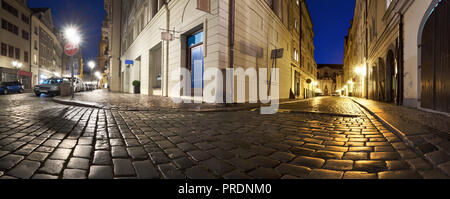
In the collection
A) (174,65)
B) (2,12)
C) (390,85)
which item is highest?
(2,12)

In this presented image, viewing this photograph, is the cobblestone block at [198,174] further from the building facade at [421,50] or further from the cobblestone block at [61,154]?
the building facade at [421,50]

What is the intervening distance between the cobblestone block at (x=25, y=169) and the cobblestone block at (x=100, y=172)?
1.42 feet

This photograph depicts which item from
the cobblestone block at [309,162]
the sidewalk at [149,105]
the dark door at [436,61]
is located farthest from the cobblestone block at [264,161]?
the dark door at [436,61]

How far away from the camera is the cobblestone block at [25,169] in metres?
1.53

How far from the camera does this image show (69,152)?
6.84 feet

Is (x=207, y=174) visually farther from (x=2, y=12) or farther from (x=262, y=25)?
(x=2, y=12)

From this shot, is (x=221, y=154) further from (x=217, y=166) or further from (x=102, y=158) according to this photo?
(x=102, y=158)

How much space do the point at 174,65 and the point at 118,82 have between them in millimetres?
24101

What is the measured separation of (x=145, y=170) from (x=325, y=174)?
1515 mm

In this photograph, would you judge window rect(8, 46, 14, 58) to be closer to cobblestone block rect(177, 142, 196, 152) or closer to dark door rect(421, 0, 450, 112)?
cobblestone block rect(177, 142, 196, 152)

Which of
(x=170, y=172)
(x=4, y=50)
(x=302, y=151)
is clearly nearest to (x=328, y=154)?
(x=302, y=151)

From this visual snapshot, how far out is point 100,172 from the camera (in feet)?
5.28
